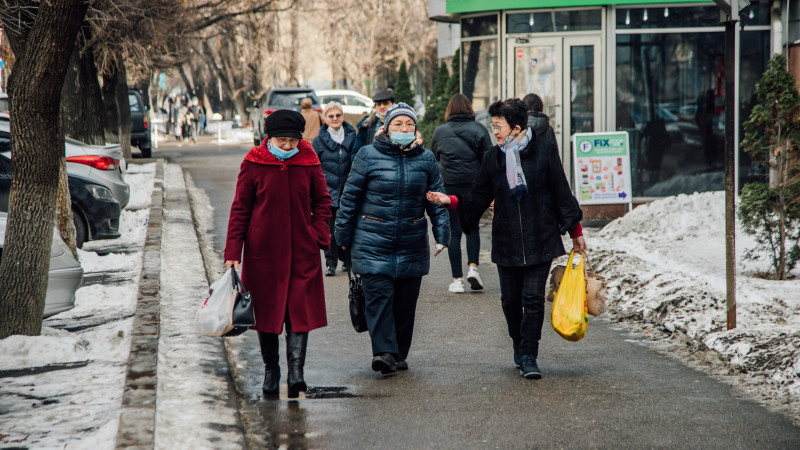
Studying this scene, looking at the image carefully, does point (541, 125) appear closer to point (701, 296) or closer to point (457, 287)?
point (457, 287)

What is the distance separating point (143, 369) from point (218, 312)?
1.92 ft

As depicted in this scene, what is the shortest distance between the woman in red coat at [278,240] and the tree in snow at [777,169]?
489cm

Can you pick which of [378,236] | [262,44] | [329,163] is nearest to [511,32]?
[329,163]

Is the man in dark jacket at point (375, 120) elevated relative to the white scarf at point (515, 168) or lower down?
elevated

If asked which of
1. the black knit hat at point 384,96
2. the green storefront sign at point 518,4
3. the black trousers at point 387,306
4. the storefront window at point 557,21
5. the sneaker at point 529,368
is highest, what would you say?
the green storefront sign at point 518,4

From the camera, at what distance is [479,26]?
15836 millimetres

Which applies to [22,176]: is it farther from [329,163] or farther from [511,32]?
[511,32]

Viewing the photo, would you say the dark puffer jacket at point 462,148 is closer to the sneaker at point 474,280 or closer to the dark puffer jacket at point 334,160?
the sneaker at point 474,280

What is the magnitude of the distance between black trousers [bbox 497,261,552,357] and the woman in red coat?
1235 millimetres

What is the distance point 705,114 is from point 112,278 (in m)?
Result: 9.18

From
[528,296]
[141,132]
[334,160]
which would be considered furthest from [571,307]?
[141,132]

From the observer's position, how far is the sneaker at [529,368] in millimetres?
5977

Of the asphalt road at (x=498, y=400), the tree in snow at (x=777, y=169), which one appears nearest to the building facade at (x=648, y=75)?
the tree in snow at (x=777, y=169)

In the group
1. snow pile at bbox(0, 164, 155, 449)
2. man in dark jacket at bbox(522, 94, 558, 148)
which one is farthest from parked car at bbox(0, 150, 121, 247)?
man in dark jacket at bbox(522, 94, 558, 148)
